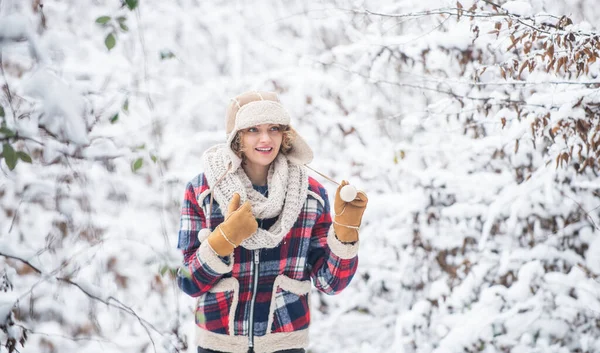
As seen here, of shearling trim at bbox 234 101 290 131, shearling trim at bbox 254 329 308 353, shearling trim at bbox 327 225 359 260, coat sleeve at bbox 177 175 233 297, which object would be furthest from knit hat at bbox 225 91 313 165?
shearling trim at bbox 254 329 308 353

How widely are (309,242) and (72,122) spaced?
96 centimetres

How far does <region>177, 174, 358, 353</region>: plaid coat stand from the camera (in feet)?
5.92

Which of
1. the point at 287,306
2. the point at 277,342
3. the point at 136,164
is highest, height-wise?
the point at 136,164

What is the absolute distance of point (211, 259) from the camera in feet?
5.56

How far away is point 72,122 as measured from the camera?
1.30m

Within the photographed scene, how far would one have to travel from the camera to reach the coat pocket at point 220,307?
1.80m

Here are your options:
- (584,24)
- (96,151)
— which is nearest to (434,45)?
(584,24)

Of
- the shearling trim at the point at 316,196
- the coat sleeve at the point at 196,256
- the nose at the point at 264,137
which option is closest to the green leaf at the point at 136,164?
the coat sleeve at the point at 196,256

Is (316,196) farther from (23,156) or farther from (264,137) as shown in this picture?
(23,156)

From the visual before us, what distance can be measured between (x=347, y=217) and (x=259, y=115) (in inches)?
18.9

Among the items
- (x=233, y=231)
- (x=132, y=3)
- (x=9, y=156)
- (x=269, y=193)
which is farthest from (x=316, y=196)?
(x=9, y=156)

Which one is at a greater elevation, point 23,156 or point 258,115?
point 258,115

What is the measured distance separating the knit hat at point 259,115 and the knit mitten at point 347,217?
298 millimetres

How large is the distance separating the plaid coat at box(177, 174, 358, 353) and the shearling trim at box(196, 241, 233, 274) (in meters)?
0.03
